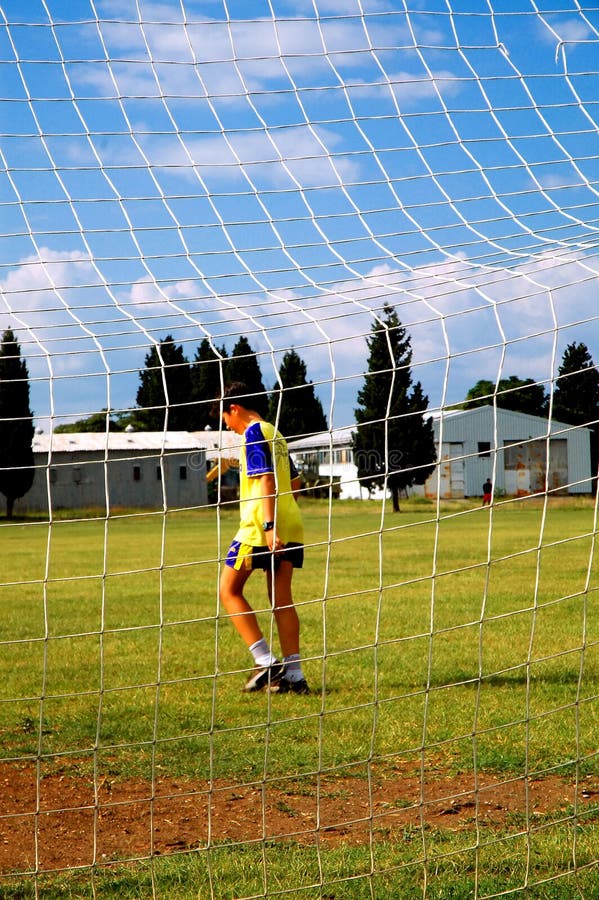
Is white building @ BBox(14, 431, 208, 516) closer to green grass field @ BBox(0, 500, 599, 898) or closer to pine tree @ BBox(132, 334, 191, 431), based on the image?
green grass field @ BBox(0, 500, 599, 898)

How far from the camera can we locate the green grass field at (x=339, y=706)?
2.96 m

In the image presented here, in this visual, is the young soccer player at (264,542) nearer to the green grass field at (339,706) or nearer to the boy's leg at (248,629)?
the boy's leg at (248,629)

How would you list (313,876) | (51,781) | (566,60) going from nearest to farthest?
1. (313,876)
2. (51,781)
3. (566,60)

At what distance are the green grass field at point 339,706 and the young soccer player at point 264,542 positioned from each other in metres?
0.20

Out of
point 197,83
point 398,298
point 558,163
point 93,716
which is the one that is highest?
point 197,83

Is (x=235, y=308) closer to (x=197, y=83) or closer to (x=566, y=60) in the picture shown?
(x=197, y=83)

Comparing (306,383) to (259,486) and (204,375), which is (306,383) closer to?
(259,486)

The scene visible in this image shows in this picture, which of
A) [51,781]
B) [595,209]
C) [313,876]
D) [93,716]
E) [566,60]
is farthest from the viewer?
[566,60]

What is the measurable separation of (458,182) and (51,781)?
3504 mm

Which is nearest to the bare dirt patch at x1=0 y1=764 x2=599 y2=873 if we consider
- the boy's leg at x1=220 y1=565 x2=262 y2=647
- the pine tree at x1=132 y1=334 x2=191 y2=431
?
the pine tree at x1=132 y1=334 x2=191 y2=431

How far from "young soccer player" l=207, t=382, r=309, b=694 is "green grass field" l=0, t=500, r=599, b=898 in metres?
0.20

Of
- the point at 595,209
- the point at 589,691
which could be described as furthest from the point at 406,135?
the point at 589,691

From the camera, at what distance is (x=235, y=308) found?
4441 millimetres

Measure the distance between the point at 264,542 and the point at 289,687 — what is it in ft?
2.53
